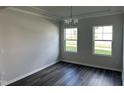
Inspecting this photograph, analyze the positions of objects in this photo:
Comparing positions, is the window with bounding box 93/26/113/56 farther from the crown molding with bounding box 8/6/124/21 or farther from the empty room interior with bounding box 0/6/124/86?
the crown molding with bounding box 8/6/124/21

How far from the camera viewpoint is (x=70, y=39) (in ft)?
18.6

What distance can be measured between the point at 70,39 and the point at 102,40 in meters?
1.76

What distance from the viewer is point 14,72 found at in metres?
3.40

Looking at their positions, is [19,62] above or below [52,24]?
below

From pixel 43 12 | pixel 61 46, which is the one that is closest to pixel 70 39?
pixel 61 46

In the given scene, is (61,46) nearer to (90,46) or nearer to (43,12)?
(90,46)

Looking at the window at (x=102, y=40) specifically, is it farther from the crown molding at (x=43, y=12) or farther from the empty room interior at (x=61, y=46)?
the crown molding at (x=43, y=12)

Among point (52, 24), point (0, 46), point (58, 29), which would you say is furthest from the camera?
point (58, 29)

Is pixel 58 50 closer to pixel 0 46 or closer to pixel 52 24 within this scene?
pixel 52 24

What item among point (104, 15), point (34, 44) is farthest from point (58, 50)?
point (104, 15)

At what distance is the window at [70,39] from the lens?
18.0 feet

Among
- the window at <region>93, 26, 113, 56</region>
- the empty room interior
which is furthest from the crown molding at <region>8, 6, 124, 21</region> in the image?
the window at <region>93, 26, 113, 56</region>

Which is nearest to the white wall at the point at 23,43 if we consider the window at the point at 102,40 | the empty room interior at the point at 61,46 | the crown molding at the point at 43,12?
the empty room interior at the point at 61,46
